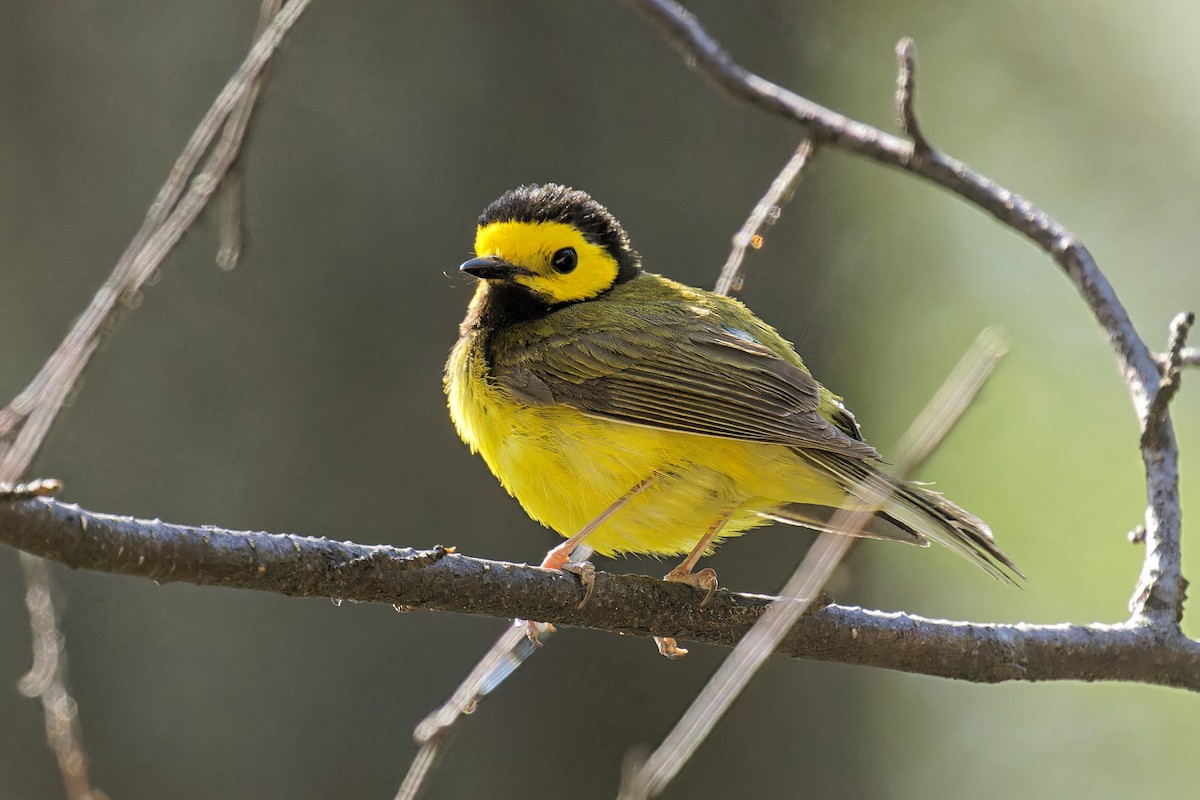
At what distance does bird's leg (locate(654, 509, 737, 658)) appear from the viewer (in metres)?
2.70

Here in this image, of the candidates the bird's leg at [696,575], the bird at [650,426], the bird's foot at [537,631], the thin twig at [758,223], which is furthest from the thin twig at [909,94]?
the bird's foot at [537,631]

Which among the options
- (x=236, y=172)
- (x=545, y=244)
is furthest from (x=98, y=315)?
(x=545, y=244)

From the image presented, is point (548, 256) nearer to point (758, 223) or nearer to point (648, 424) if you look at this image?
point (648, 424)

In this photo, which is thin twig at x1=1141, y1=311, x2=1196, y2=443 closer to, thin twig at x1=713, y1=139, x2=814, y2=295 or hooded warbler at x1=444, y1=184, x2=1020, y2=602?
hooded warbler at x1=444, y1=184, x2=1020, y2=602

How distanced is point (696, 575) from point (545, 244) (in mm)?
1139

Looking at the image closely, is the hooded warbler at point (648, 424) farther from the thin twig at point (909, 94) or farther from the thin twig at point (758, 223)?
the thin twig at point (909, 94)

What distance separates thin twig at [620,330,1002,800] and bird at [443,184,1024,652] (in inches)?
43.2

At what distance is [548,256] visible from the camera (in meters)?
3.47

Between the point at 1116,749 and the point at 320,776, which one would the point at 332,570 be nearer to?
the point at 320,776

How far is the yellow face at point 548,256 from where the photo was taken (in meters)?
3.39

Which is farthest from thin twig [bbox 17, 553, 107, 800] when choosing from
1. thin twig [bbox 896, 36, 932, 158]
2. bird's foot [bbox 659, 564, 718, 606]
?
thin twig [bbox 896, 36, 932, 158]

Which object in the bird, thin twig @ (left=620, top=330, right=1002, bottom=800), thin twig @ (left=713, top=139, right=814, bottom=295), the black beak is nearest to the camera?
thin twig @ (left=620, top=330, right=1002, bottom=800)

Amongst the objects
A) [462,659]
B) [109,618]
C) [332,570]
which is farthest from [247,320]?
[332,570]

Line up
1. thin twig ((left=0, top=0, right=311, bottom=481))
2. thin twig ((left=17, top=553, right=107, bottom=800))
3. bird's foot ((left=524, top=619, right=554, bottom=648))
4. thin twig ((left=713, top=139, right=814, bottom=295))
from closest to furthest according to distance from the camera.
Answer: thin twig ((left=0, top=0, right=311, bottom=481)), thin twig ((left=17, top=553, right=107, bottom=800)), bird's foot ((left=524, top=619, right=554, bottom=648)), thin twig ((left=713, top=139, right=814, bottom=295))
